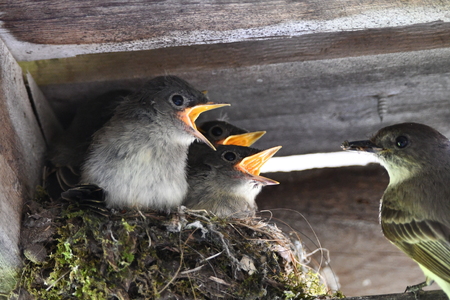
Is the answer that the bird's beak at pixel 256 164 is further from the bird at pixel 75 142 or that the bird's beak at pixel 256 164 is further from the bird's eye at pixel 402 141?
the bird at pixel 75 142

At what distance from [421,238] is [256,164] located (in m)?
1.40

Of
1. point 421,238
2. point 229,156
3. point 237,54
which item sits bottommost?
point 229,156

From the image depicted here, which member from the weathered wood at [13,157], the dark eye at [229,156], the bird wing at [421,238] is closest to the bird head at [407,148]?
the bird wing at [421,238]

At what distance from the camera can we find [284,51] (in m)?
3.12

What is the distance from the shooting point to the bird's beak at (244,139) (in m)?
3.77

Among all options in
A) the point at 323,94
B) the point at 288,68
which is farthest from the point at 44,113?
the point at 323,94

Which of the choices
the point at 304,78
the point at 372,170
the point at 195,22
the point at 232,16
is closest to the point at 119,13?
the point at 195,22

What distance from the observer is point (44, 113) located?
3375 mm

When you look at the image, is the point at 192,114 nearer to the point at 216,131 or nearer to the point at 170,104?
the point at 170,104

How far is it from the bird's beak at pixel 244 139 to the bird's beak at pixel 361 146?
771 millimetres

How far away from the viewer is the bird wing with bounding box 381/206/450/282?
2.47m

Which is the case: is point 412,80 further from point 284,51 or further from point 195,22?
point 195,22

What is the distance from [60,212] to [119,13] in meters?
1.08

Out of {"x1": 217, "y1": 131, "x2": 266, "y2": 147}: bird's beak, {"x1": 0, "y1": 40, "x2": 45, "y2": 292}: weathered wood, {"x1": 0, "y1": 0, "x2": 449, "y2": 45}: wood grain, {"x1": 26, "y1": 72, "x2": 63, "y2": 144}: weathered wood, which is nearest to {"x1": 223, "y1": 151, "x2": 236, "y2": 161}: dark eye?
{"x1": 217, "y1": 131, "x2": 266, "y2": 147}: bird's beak
